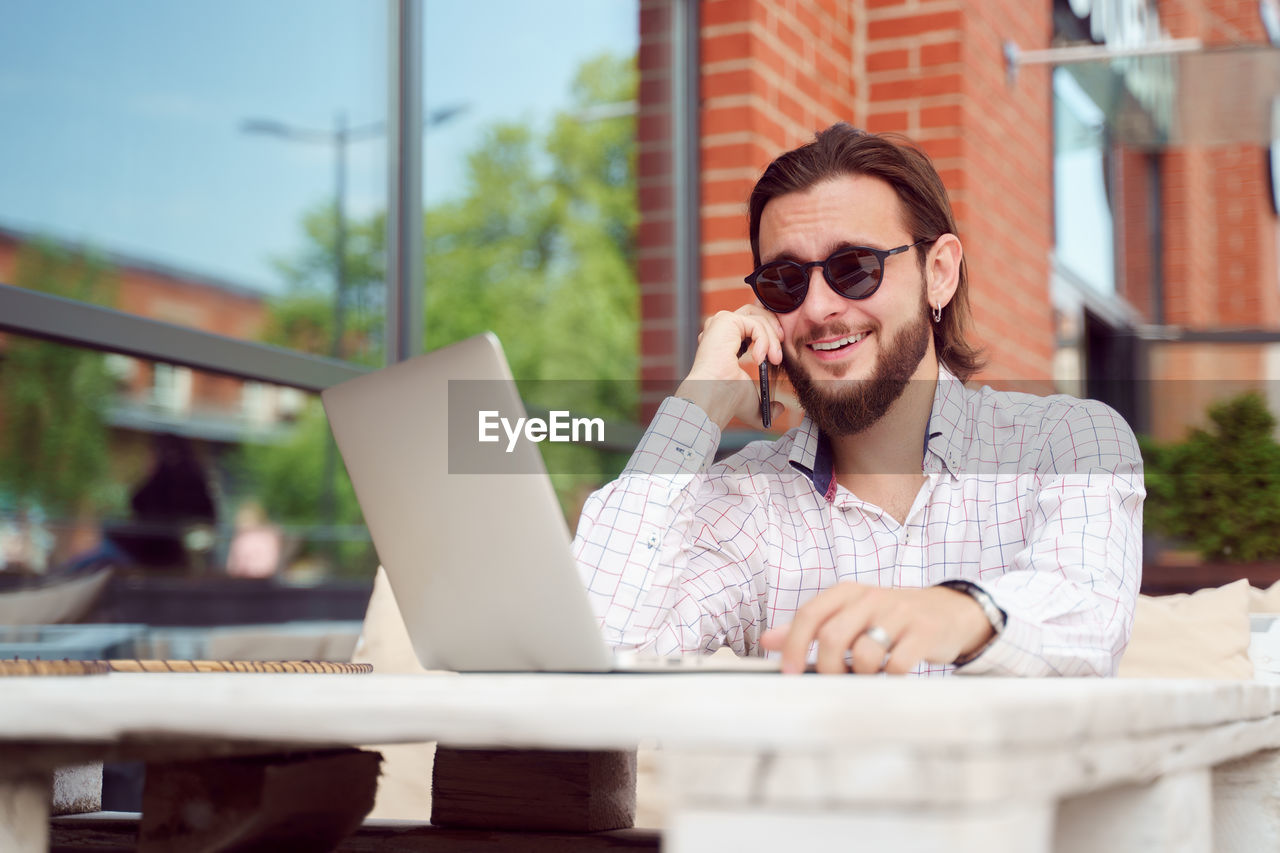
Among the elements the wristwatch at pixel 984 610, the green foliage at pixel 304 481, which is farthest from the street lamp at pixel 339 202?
the wristwatch at pixel 984 610

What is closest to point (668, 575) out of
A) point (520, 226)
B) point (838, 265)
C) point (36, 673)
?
point (838, 265)

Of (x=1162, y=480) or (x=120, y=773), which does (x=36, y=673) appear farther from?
(x=1162, y=480)

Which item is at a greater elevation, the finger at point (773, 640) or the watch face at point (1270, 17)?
the watch face at point (1270, 17)

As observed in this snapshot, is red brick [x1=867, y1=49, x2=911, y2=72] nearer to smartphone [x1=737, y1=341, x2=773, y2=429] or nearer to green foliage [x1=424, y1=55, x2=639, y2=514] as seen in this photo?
green foliage [x1=424, y1=55, x2=639, y2=514]

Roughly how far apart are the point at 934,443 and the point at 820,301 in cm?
31

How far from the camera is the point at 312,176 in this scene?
184 inches

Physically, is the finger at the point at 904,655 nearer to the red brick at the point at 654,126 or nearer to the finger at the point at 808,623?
the finger at the point at 808,623

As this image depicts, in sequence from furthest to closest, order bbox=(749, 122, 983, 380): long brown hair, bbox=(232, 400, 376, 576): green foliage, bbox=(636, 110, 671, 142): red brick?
bbox=(232, 400, 376, 576): green foliage < bbox=(636, 110, 671, 142): red brick < bbox=(749, 122, 983, 380): long brown hair

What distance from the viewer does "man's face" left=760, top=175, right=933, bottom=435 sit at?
2139mm

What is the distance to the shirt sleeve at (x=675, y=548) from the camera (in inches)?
71.5

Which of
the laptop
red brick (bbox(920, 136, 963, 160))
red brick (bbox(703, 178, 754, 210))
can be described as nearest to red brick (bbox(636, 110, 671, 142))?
red brick (bbox(703, 178, 754, 210))

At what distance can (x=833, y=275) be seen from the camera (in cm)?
208

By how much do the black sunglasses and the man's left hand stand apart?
103 centimetres

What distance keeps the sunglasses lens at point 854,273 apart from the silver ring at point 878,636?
113 centimetres
